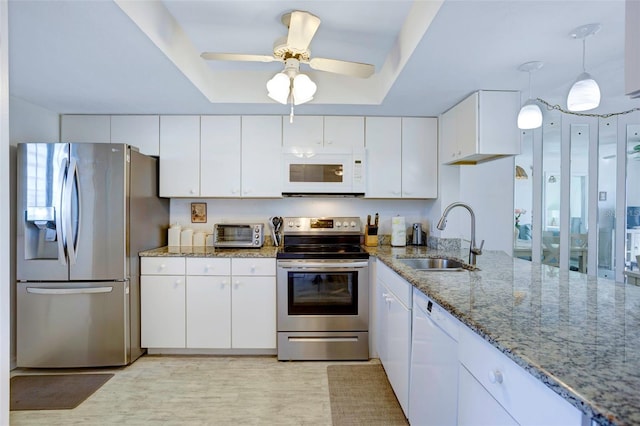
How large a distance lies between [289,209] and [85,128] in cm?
199

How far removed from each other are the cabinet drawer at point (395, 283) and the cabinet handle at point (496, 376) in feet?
2.77

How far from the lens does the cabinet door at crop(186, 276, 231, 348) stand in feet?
9.27

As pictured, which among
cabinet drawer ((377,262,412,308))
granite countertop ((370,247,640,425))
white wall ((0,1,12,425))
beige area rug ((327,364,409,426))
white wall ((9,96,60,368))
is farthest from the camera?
white wall ((9,96,60,368))

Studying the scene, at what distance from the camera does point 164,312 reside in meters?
2.83

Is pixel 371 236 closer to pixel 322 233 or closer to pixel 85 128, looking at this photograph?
pixel 322 233

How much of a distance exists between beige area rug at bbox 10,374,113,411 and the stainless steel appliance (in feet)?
4.47

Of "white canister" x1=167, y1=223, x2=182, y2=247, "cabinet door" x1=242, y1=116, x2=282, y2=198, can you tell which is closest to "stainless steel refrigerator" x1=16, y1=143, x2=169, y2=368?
"white canister" x1=167, y1=223, x2=182, y2=247

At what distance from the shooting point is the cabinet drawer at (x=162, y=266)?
2.81 metres

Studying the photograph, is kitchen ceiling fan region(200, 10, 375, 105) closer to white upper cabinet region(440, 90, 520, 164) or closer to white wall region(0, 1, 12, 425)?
white wall region(0, 1, 12, 425)

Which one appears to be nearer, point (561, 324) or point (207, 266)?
point (561, 324)

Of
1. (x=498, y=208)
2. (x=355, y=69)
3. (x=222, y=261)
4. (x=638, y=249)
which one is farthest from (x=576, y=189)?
(x=222, y=261)

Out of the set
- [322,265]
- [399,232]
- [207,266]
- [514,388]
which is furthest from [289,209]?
[514,388]

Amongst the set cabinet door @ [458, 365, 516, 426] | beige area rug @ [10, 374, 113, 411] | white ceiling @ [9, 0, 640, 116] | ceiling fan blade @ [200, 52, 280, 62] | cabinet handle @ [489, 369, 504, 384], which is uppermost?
white ceiling @ [9, 0, 640, 116]

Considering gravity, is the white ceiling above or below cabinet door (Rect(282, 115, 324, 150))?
above
